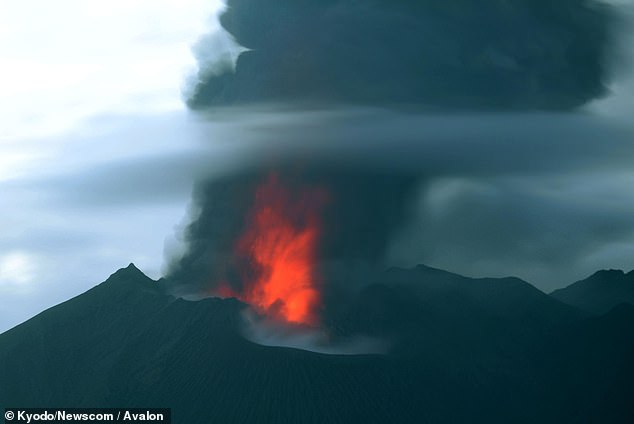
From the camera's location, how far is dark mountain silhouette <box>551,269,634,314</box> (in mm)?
141375

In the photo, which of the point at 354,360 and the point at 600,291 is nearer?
the point at 354,360

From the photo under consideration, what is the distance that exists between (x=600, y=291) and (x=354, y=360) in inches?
1727

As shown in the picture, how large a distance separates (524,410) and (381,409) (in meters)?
15.0

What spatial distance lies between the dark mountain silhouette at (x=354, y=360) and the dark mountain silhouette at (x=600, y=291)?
32.2 ft

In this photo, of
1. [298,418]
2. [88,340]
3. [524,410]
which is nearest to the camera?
[298,418]

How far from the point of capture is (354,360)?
373ft

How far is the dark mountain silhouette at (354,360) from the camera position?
358 ft

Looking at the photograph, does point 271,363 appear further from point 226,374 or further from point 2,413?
point 2,413

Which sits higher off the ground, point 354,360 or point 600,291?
point 600,291

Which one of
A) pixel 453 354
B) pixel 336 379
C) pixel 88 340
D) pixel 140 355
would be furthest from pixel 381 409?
pixel 88 340

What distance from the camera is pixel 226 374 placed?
111 metres

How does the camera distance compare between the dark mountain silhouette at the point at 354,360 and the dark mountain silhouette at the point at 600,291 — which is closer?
the dark mountain silhouette at the point at 354,360

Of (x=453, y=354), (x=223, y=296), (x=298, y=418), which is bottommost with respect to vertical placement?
(x=298, y=418)

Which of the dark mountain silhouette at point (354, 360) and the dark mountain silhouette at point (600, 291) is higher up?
the dark mountain silhouette at point (600, 291)
